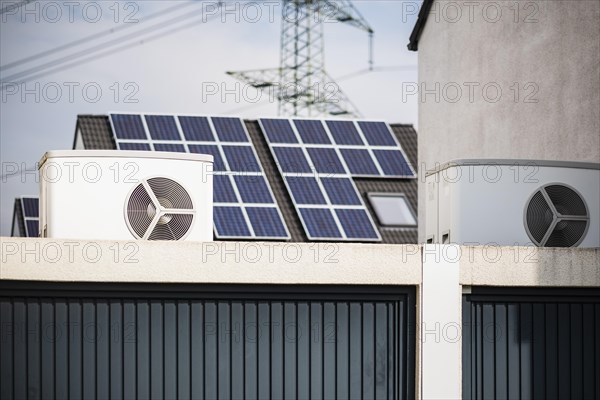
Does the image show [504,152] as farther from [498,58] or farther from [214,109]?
[214,109]

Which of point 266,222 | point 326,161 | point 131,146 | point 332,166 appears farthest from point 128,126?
point 266,222

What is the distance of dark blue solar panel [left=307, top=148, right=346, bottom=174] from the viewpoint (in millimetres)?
25359

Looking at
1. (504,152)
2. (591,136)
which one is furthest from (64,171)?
(504,152)

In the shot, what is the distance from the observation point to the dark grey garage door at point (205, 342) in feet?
28.7

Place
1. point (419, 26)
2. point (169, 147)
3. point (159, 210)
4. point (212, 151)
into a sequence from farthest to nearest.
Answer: point (212, 151), point (169, 147), point (419, 26), point (159, 210)

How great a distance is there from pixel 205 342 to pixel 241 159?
16.6 m

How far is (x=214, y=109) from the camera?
1423 inches

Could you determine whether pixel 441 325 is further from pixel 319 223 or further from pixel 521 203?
pixel 319 223

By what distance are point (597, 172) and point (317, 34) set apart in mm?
34728

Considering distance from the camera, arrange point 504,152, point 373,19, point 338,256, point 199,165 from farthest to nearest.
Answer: point 373,19 → point 504,152 → point 199,165 → point 338,256

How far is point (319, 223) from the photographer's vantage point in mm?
23359

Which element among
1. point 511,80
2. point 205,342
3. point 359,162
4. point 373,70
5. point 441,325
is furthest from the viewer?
point 373,70

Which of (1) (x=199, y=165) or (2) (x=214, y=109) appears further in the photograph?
(2) (x=214, y=109)

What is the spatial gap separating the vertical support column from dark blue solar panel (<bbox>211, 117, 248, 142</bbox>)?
17.5 meters
